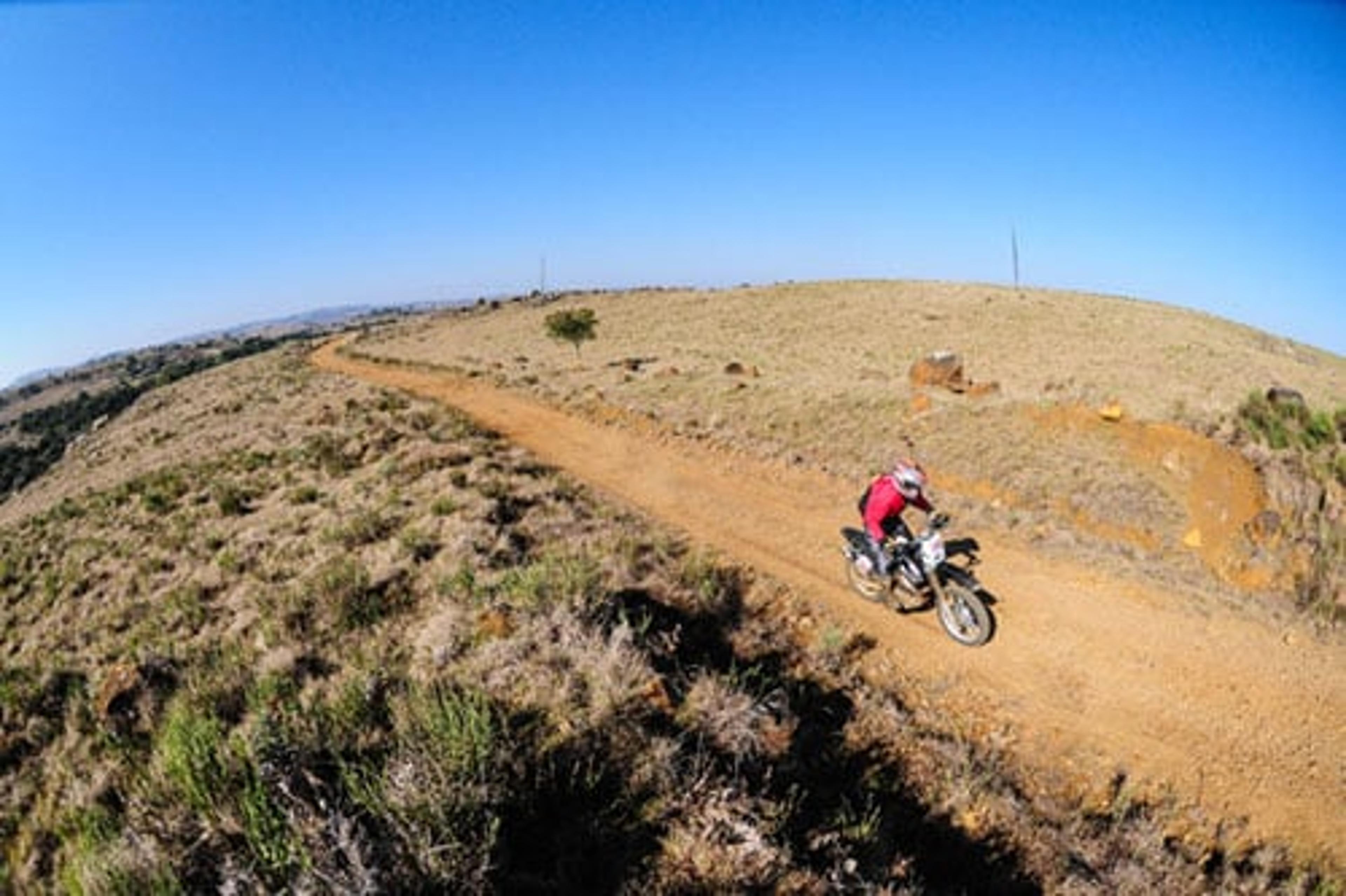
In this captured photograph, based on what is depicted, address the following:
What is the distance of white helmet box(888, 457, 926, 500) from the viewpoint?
8078mm

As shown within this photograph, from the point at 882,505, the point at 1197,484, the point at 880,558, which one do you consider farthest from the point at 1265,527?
the point at 882,505

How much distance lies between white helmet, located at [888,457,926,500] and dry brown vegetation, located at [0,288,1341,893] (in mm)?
1908

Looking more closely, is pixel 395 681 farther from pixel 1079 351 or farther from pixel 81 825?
pixel 1079 351

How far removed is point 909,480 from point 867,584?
6.37 feet

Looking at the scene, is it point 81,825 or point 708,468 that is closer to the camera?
point 81,825

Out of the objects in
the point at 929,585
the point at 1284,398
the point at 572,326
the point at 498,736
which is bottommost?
the point at 929,585

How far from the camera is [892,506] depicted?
8461 mm

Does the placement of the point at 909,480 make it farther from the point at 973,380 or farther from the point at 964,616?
the point at 973,380

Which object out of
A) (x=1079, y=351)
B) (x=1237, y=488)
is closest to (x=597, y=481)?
(x=1237, y=488)

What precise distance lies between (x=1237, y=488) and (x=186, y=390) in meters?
62.0

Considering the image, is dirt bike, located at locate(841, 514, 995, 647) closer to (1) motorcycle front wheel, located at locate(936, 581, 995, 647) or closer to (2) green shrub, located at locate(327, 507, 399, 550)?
(1) motorcycle front wheel, located at locate(936, 581, 995, 647)

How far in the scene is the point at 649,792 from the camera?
424 centimetres

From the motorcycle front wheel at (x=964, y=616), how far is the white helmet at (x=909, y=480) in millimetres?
1295

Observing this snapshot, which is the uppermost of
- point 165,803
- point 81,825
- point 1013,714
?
→ point 165,803
